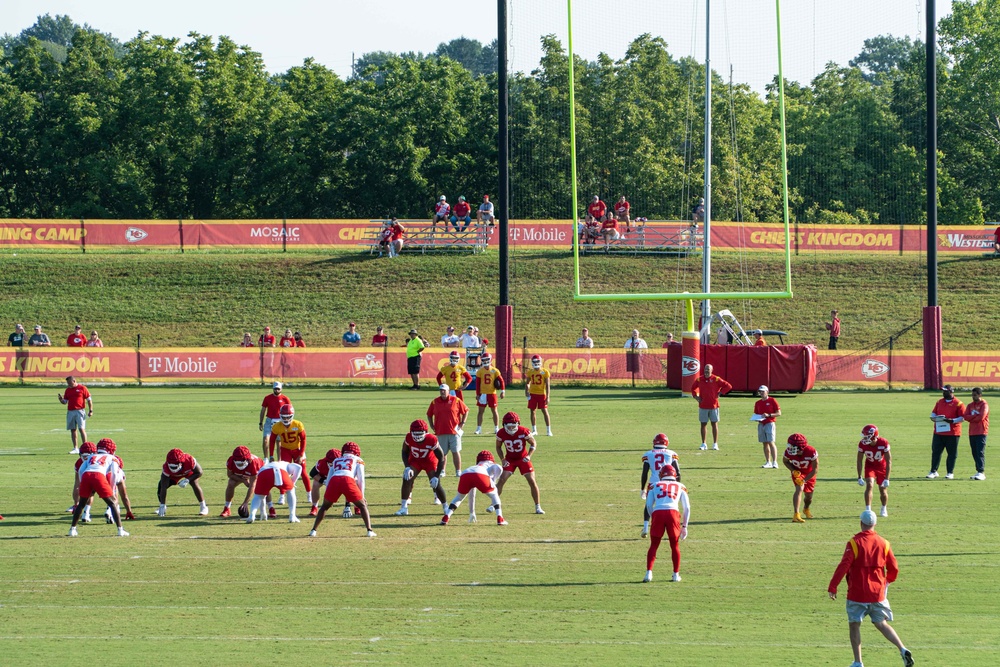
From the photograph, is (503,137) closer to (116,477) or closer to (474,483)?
(474,483)

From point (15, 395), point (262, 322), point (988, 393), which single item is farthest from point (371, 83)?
point (988, 393)

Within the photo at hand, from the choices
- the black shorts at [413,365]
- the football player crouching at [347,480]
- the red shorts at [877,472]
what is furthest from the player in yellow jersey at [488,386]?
the black shorts at [413,365]

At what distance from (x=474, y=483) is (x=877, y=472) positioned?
645cm

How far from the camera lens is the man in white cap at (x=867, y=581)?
1255 cm

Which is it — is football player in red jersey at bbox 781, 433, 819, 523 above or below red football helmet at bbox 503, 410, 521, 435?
below

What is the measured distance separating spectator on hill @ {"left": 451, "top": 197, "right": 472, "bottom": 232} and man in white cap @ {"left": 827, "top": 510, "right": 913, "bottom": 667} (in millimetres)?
46553

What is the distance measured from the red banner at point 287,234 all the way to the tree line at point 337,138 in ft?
5.71

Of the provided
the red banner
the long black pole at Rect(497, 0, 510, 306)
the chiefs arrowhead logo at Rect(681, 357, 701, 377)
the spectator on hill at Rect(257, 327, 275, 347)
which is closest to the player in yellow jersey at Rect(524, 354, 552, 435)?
the chiefs arrowhead logo at Rect(681, 357, 701, 377)

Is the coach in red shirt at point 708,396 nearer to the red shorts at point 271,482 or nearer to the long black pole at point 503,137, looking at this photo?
the red shorts at point 271,482

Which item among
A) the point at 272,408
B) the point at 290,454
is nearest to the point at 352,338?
the point at 272,408

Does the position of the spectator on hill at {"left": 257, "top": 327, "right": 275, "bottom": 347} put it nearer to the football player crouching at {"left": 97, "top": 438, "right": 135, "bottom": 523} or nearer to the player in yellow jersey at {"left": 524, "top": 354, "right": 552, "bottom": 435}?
the player in yellow jersey at {"left": 524, "top": 354, "right": 552, "bottom": 435}

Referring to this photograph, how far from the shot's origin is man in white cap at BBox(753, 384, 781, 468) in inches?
960

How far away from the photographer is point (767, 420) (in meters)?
24.6

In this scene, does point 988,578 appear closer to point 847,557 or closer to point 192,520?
point 847,557
